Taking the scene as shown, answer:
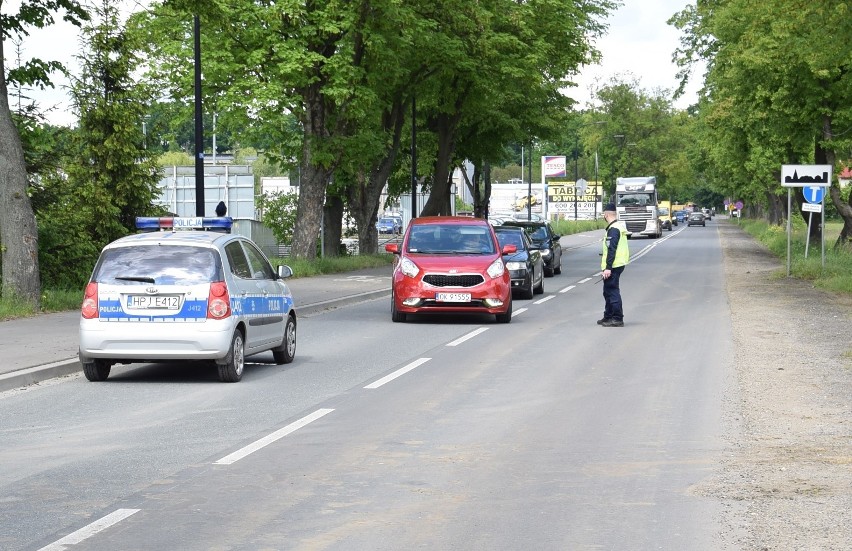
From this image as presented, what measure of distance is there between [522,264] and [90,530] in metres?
20.8

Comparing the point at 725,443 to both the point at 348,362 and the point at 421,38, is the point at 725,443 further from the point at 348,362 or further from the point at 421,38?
the point at 421,38

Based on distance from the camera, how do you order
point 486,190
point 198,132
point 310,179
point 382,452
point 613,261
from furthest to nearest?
point 486,190 < point 310,179 < point 198,132 < point 613,261 < point 382,452

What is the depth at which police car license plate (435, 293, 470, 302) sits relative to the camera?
20.6 m

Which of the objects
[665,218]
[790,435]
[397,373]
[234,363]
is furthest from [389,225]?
[790,435]

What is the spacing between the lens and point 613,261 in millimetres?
19984

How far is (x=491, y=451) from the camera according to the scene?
30.1 ft

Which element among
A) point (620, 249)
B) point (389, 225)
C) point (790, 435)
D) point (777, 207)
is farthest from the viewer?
point (389, 225)

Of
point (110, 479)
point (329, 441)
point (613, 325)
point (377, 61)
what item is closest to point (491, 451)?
point (329, 441)

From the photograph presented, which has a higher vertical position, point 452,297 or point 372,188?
point 372,188

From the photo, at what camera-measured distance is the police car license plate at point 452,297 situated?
67.7 feet

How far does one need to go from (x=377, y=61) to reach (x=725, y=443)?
91.6ft

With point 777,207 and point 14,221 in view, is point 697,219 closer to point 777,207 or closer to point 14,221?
point 777,207

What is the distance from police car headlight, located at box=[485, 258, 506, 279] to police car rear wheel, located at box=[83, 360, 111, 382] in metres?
8.41

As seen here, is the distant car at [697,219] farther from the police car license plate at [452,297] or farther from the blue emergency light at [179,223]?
the blue emergency light at [179,223]
